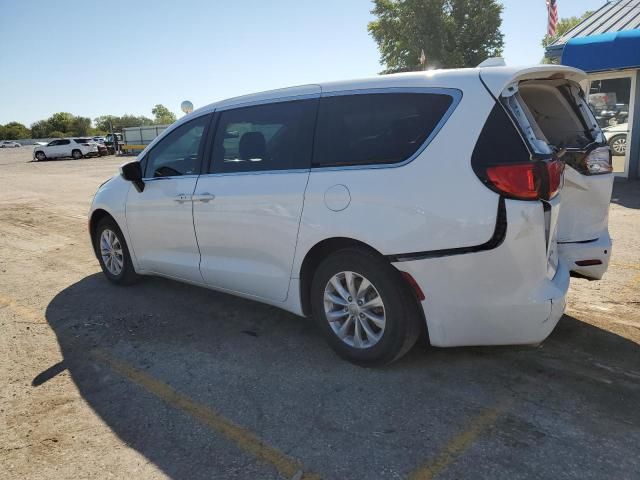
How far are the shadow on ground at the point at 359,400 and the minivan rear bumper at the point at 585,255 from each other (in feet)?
1.67

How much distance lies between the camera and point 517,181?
9.20ft

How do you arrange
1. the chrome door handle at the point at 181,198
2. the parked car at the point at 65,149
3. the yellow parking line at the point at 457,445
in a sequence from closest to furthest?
the yellow parking line at the point at 457,445, the chrome door handle at the point at 181,198, the parked car at the point at 65,149

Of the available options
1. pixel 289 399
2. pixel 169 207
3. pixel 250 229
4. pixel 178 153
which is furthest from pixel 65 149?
pixel 289 399

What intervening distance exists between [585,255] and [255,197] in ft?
7.76

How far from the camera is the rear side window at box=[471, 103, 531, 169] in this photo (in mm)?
2834

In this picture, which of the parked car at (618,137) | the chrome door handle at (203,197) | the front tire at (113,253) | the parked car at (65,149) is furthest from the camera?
the parked car at (65,149)

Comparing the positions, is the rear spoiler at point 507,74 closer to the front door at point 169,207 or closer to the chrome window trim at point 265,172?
the chrome window trim at point 265,172

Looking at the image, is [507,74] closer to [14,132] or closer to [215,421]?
[215,421]

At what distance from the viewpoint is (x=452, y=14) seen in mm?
38812

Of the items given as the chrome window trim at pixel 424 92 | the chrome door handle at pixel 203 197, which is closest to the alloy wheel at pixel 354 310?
the chrome window trim at pixel 424 92

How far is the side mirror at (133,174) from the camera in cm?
481

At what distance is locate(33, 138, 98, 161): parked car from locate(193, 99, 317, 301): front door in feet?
125

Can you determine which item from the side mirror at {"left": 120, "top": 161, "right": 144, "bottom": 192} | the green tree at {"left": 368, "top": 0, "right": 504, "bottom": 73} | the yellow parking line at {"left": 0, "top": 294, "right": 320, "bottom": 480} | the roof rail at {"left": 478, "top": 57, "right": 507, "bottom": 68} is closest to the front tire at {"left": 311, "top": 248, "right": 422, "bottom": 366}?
the yellow parking line at {"left": 0, "top": 294, "right": 320, "bottom": 480}

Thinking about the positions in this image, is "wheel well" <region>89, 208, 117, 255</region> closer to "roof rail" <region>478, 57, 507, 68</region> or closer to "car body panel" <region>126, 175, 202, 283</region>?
"car body panel" <region>126, 175, 202, 283</region>
